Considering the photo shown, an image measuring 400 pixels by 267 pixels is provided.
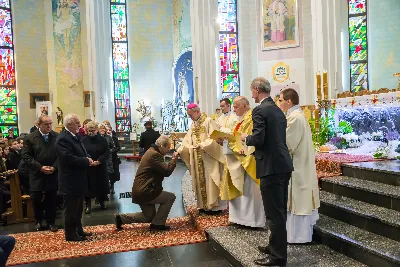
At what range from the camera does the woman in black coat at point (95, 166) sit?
23.8ft

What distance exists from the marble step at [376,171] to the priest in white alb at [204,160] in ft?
5.97

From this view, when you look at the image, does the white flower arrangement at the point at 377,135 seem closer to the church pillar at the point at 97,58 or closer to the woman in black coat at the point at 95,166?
the woman in black coat at the point at 95,166

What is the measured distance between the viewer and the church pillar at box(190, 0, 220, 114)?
49.5 feet

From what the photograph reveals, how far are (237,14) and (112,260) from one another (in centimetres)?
1474

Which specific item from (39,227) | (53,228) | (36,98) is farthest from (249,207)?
(36,98)

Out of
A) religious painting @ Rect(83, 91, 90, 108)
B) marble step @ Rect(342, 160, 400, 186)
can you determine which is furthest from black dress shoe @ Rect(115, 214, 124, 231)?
religious painting @ Rect(83, 91, 90, 108)

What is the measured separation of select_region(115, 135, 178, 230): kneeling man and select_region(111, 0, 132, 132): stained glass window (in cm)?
1570

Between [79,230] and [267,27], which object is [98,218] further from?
[267,27]

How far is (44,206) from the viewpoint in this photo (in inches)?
256

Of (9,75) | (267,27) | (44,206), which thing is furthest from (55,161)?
(9,75)

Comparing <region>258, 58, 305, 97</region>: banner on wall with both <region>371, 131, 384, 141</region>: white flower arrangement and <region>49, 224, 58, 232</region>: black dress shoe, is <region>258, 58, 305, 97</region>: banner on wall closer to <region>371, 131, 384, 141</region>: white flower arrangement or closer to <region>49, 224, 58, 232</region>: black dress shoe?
<region>371, 131, 384, 141</region>: white flower arrangement

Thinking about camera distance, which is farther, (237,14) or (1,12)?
(1,12)

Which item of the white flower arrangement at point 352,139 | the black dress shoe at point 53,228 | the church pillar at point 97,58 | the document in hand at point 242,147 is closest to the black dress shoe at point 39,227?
the black dress shoe at point 53,228

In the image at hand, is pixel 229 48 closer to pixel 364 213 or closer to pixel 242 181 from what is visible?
pixel 242 181
